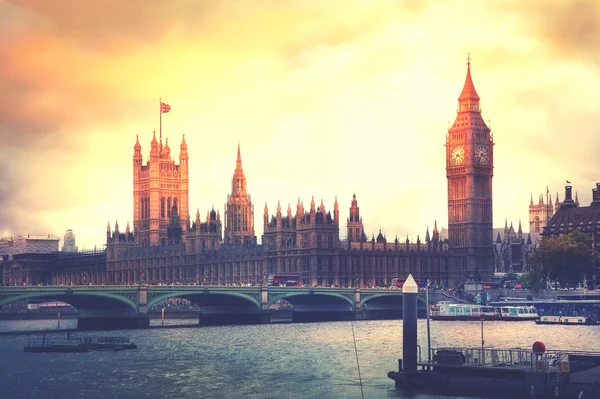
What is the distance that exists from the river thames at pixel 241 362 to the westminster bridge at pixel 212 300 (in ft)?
16.1

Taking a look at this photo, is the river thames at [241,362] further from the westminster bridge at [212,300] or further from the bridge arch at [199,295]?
the westminster bridge at [212,300]

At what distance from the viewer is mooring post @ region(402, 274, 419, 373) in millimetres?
79375

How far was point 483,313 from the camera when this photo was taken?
186 m

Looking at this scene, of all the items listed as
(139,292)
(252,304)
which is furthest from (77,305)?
(252,304)

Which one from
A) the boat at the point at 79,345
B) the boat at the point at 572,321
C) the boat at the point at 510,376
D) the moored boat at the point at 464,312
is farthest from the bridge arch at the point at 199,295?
the boat at the point at 510,376

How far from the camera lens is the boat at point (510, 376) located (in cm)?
7331

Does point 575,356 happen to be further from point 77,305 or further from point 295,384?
point 77,305

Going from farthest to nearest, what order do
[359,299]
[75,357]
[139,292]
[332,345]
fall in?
1. [359,299]
2. [139,292]
3. [332,345]
4. [75,357]

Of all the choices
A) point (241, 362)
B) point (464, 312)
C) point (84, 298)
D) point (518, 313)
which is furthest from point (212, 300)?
point (241, 362)

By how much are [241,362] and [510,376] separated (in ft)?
120

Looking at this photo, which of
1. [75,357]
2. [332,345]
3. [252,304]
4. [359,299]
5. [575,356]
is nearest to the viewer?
[575,356]

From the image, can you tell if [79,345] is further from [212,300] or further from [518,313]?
[518,313]

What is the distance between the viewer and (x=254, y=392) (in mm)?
85688

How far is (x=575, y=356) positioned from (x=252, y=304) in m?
99.7
